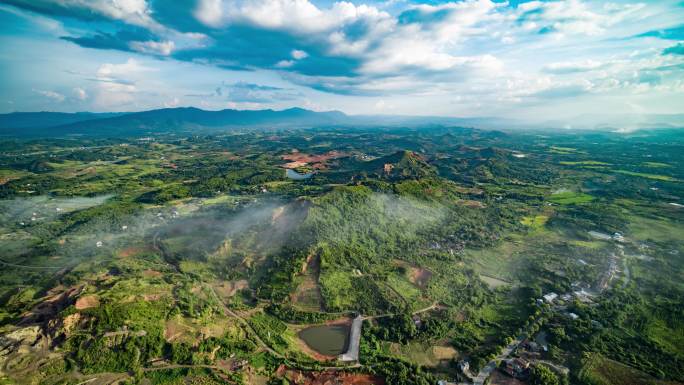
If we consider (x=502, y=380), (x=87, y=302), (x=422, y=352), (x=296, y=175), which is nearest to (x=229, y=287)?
(x=87, y=302)

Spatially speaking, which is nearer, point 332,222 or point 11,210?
point 332,222

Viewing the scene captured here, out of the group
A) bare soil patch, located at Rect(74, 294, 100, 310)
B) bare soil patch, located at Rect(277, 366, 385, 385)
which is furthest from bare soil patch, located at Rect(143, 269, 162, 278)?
bare soil patch, located at Rect(277, 366, 385, 385)

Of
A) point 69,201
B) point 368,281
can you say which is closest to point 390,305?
point 368,281

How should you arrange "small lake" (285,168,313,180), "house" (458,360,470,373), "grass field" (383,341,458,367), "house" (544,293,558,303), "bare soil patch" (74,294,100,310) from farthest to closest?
1. "small lake" (285,168,313,180)
2. "house" (544,293,558,303)
3. "grass field" (383,341,458,367)
4. "bare soil patch" (74,294,100,310)
5. "house" (458,360,470,373)

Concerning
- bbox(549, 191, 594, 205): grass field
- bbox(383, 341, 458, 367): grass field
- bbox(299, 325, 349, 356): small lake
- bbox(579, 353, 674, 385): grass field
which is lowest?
bbox(299, 325, 349, 356): small lake

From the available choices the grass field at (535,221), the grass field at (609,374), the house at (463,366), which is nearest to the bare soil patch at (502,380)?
the house at (463,366)

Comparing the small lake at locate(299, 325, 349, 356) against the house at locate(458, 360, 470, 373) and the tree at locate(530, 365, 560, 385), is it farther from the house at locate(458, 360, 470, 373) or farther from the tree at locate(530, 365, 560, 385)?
the tree at locate(530, 365, 560, 385)

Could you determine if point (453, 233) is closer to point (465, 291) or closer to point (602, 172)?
point (465, 291)

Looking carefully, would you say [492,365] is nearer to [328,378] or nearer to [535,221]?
[328,378]
